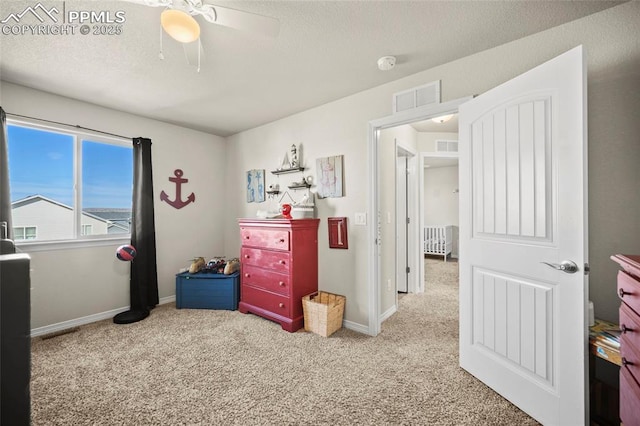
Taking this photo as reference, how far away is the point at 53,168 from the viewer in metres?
2.83

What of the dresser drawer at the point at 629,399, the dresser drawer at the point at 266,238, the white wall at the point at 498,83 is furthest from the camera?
the dresser drawer at the point at 266,238

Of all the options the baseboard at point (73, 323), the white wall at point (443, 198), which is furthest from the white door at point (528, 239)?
the white wall at point (443, 198)

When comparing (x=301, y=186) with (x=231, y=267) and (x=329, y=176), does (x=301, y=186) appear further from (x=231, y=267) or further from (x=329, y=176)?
(x=231, y=267)

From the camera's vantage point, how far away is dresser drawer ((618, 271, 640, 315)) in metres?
1.06

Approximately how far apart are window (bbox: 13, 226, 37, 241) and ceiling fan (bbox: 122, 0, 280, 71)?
261cm

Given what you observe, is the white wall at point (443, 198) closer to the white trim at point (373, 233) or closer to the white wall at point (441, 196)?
the white wall at point (441, 196)

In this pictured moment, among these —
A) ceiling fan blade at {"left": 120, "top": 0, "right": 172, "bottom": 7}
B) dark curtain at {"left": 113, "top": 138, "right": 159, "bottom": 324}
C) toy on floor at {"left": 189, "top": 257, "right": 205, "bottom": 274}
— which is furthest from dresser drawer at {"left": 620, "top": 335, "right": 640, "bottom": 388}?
dark curtain at {"left": 113, "top": 138, "right": 159, "bottom": 324}

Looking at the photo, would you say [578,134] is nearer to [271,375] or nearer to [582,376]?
[582,376]

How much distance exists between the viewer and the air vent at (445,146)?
4.32 metres

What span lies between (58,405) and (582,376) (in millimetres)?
3024

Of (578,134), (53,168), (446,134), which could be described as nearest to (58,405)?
(53,168)

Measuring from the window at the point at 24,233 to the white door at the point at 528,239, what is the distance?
401 cm

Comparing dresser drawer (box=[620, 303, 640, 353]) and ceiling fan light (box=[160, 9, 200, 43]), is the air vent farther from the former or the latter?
ceiling fan light (box=[160, 9, 200, 43])

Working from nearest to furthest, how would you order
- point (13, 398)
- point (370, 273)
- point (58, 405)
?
point (13, 398)
point (58, 405)
point (370, 273)
